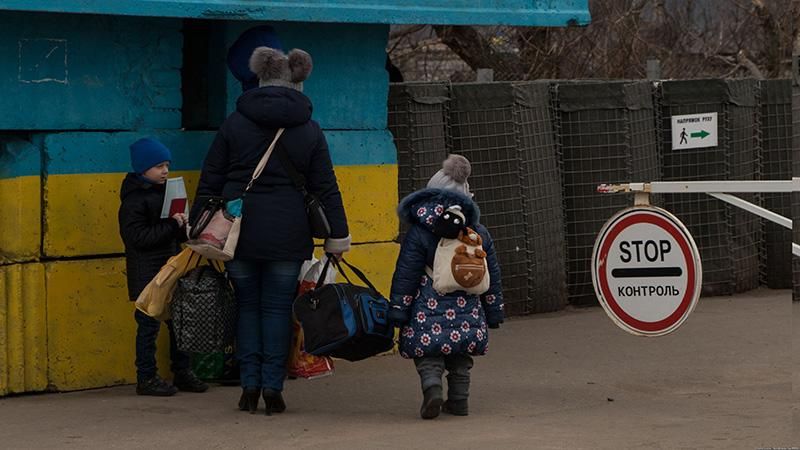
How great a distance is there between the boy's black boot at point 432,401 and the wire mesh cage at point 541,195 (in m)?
3.92

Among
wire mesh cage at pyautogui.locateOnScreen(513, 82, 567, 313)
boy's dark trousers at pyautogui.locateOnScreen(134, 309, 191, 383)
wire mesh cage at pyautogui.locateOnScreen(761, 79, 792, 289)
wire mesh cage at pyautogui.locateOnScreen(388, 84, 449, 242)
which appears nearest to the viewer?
boy's dark trousers at pyautogui.locateOnScreen(134, 309, 191, 383)

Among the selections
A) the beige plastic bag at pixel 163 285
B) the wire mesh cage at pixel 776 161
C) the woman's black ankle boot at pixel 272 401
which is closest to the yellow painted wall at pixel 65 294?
the beige plastic bag at pixel 163 285

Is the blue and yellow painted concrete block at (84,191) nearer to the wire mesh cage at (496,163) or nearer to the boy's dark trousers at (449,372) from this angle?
the boy's dark trousers at (449,372)

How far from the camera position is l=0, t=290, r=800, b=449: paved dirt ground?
26.9 feet

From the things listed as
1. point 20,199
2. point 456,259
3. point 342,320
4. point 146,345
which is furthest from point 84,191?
point 456,259

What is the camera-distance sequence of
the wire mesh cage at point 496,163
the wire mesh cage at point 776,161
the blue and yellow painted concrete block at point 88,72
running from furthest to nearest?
1. the wire mesh cage at point 776,161
2. the wire mesh cage at point 496,163
3. the blue and yellow painted concrete block at point 88,72

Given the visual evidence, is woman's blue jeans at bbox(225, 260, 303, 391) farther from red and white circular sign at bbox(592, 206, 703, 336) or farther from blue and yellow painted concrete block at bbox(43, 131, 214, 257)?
red and white circular sign at bbox(592, 206, 703, 336)

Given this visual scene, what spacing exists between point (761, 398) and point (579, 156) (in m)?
3.87

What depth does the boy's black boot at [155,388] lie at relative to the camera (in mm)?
9430

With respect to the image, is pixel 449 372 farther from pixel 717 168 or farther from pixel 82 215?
pixel 717 168

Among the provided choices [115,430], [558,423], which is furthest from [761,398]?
[115,430]

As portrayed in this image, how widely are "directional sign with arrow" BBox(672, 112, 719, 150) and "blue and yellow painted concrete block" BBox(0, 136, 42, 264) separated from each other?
5.90 m

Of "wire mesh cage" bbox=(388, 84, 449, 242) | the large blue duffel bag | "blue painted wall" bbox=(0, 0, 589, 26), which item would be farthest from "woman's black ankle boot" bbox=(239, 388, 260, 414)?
"wire mesh cage" bbox=(388, 84, 449, 242)

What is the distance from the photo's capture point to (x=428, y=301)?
8.72 metres
